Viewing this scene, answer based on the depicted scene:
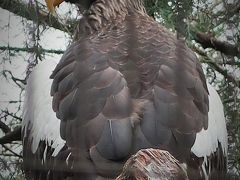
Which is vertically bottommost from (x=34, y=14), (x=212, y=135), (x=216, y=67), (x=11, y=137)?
(x=11, y=137)

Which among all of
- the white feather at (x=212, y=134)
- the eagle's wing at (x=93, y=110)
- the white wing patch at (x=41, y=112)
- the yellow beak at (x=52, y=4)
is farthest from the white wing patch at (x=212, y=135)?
the yellow beak at (x=52, y=4)

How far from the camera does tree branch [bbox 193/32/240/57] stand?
2.33 metres

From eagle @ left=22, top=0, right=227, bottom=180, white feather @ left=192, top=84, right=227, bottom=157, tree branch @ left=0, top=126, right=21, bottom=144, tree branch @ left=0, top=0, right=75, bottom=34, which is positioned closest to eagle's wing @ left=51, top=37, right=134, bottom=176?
eagle @ left=22, top=0, right=227, bottom=180

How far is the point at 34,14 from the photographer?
2258 millimetres

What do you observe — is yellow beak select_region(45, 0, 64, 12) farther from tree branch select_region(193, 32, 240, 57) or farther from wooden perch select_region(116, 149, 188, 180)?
wooden perch select_region(116, 149, 188, 180)

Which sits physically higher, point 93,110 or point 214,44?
point 214,44

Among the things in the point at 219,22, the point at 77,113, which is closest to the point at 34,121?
the point at 77,113

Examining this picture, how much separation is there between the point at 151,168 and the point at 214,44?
4.93 ft

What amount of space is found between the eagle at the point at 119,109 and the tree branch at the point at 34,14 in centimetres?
30

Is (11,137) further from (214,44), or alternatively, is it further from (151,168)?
(151,168)

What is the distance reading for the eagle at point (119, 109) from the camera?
1.40m

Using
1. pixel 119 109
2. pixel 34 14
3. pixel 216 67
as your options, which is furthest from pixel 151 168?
pixel 216 67

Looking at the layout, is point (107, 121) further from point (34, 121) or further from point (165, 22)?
point (165, 22)

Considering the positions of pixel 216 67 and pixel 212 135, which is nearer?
pixel 212 135
